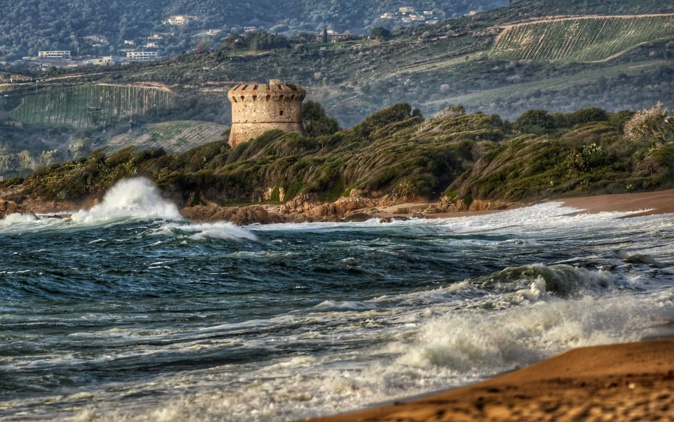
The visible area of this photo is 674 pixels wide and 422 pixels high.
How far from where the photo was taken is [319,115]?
93500mm

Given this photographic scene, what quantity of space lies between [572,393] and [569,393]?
0.04 metres

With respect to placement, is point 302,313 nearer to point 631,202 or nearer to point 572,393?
point 572,393

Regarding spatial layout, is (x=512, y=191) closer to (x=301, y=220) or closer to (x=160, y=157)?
(x=301, y=220)

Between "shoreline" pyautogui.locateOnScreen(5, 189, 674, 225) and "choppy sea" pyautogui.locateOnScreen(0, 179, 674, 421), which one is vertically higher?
"choppy sea" pyautogui.locateOnScreen(0, 179, 674, 421)

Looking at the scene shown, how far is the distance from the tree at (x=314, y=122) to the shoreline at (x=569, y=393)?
7715cm

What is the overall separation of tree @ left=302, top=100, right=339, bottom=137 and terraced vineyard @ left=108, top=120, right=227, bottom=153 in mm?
59588

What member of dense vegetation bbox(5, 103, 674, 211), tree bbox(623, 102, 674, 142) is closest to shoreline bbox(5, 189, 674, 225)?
dense vegetation bbox(5, 103, 674, 211)

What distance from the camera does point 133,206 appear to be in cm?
6181

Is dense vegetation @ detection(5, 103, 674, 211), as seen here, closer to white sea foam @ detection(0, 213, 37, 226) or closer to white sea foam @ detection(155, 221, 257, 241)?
white sea foam @ detection(0, 213, 37, 226)

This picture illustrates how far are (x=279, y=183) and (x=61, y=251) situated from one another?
84.1 feet

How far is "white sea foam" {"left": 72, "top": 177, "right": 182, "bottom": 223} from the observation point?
5822cm

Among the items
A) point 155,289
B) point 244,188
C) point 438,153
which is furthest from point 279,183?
point 155,289

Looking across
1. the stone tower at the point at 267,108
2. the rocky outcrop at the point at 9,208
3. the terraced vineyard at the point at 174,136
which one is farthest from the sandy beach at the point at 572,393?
the terraced vineyard at the point at 174,136

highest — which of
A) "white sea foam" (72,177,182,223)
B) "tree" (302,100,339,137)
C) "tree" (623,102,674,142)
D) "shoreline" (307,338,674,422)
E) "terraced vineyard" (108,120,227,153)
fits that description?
"shoreline" (307,338,674,422)
